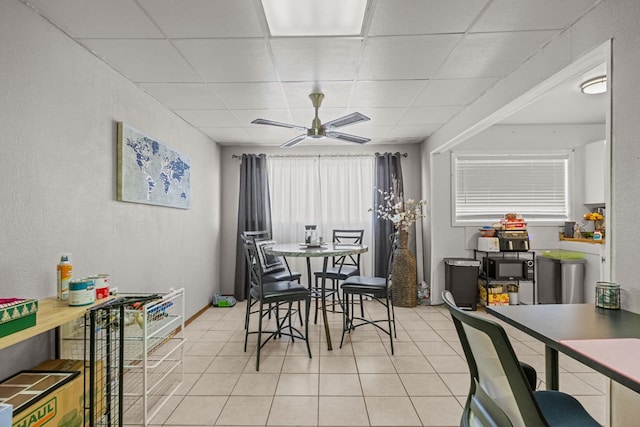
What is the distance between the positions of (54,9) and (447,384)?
3.44m

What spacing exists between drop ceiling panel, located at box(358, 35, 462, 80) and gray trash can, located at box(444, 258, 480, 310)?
8.82 ft

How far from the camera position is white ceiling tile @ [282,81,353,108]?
116 inches

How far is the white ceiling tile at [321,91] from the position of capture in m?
2.95

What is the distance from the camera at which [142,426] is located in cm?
203

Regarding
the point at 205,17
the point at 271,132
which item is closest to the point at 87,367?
the point at 205,17

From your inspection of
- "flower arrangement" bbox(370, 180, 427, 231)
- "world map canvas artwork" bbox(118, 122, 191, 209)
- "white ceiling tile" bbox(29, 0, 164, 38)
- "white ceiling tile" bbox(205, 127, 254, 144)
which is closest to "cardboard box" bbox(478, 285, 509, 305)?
"flower arrangement" bbox(370, 180, 427, 231)

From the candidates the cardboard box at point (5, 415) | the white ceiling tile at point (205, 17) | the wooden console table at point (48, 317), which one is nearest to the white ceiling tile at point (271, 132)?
the white ceiling tile at point (205, 17)

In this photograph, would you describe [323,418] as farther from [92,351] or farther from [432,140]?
[432,140]

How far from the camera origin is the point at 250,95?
A: 126 inches

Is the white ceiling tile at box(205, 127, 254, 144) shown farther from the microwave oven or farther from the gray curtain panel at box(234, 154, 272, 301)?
the microwave oven

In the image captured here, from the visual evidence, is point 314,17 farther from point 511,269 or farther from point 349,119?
point 511,269

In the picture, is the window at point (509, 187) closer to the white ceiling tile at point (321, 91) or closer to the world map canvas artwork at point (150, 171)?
the white ceiling tile at point (321, 91)

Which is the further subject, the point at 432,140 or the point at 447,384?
the point at 432,140

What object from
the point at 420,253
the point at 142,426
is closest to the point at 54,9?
the point at 142,426
